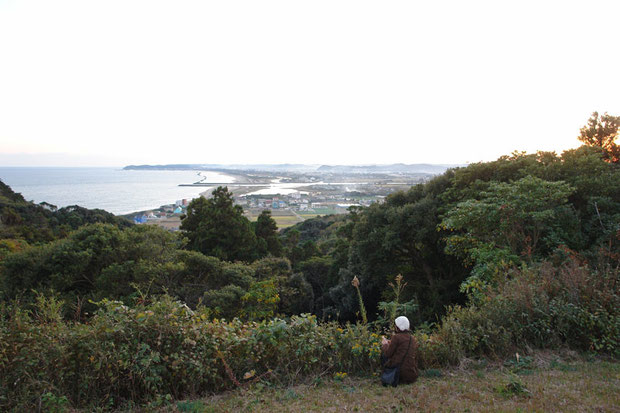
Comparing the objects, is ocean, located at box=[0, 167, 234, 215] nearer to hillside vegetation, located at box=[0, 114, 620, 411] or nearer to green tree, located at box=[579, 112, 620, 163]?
hillside vegetation, located at box=[0, 114, 620, 411]

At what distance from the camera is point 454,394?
341 cm

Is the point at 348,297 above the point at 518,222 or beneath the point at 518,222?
beneath

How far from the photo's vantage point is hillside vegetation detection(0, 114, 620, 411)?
3.26 metres

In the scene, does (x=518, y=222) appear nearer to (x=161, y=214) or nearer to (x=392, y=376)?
(x=392, y=376)

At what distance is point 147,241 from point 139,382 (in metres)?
9.79

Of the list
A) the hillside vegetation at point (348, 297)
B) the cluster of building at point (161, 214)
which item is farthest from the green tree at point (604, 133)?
the cluster of building at point (161, 214)

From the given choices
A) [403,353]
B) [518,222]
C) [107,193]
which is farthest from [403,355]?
[107,193]

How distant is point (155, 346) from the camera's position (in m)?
3.41

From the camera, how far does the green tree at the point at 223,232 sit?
819 inches

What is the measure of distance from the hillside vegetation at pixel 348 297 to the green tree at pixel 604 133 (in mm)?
63

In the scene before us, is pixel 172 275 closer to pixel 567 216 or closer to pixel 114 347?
pixel 114 347

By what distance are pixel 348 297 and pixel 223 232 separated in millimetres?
9482

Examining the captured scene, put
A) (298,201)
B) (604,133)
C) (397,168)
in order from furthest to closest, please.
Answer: (397,168) < (298,201) < (604,133)

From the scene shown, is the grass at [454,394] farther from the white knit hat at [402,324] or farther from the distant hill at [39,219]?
the distant hill at [39,219]
